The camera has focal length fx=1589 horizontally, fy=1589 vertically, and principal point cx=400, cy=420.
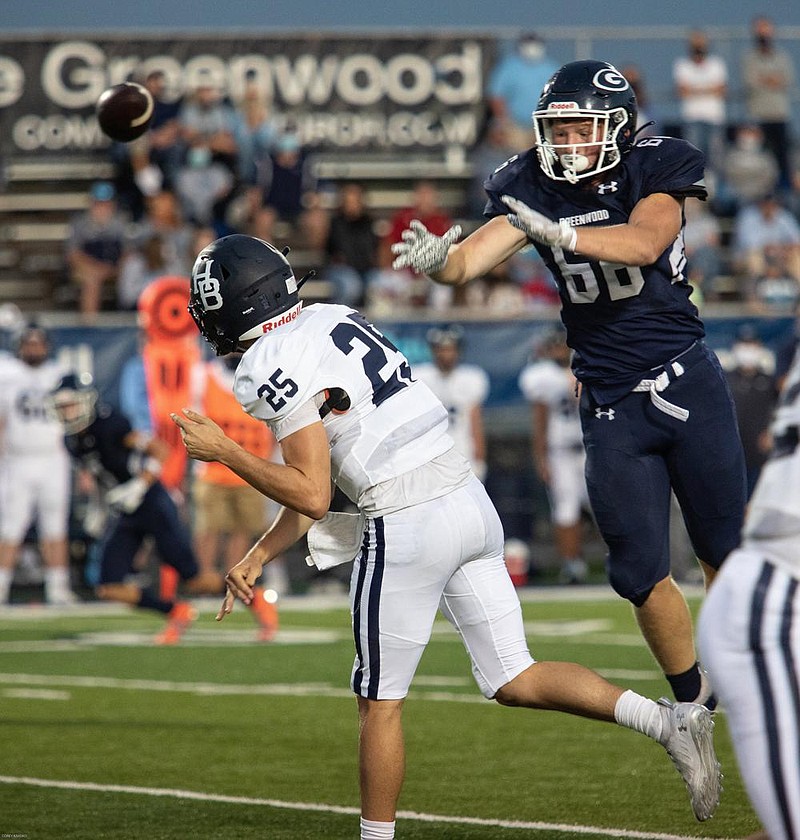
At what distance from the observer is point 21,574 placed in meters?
12.6

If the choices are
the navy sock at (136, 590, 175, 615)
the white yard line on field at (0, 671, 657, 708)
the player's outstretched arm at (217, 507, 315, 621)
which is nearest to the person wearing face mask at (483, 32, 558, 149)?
the navy sock at (136, 590, 175, 615)

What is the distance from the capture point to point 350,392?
415 centimetres

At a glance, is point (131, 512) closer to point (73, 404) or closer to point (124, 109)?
point (73, 404)

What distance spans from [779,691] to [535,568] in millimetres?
10103

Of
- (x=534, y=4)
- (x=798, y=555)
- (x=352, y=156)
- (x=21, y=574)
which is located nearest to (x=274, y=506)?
(x=21, y=574)

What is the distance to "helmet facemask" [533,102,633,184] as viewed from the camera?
4691 millimetres

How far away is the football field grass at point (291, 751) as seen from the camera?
502 centimetres

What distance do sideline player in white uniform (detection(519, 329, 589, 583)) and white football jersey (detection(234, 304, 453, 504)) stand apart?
8323 mm

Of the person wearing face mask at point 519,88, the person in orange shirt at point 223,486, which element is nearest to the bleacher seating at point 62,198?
the person wearing face mask at point 519,88

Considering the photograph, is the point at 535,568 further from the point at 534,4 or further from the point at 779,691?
the point at 779,691

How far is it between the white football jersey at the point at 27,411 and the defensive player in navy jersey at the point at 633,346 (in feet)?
25.1

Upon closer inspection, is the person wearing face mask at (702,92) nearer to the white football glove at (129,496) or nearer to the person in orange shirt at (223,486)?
the person in orange shirt at (223,486)

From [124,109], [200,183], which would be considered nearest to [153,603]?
[124,109]

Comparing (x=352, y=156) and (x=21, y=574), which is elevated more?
(x=352, y=156)
